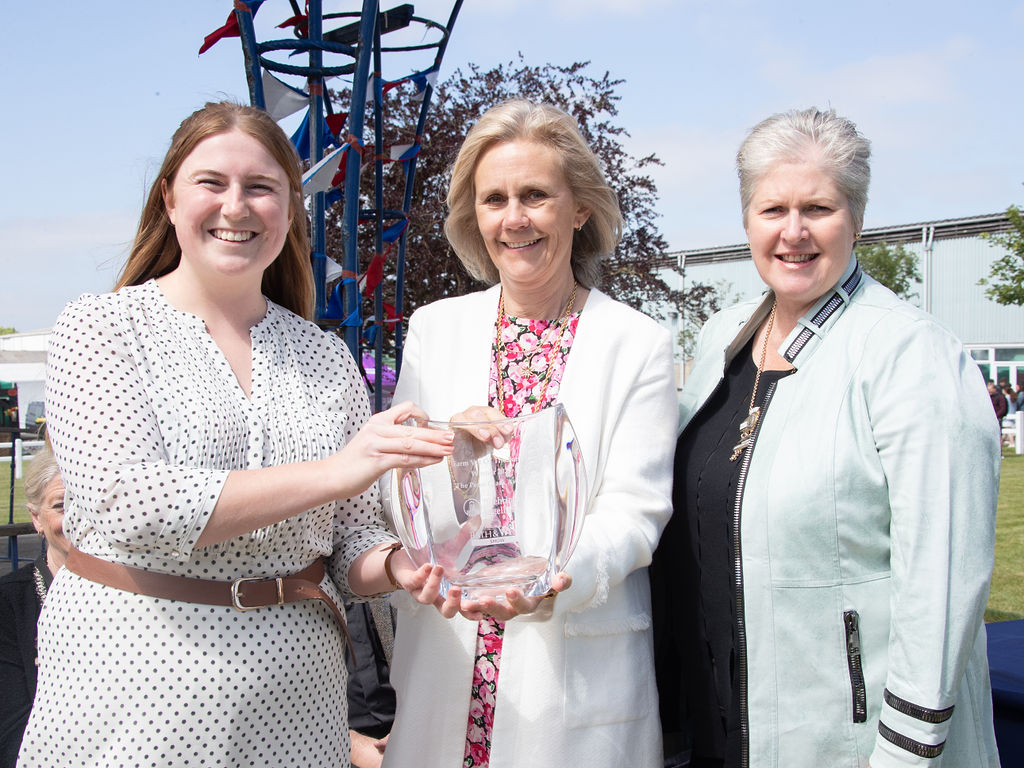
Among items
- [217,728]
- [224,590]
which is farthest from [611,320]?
[217,728]

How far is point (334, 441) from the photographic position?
1531 millimetres

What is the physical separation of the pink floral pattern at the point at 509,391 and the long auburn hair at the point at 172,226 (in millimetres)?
505

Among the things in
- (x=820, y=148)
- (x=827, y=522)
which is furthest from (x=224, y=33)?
(x=827, y=522)

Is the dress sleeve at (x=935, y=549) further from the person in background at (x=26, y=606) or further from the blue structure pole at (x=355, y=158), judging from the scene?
the person in background at (x=26, y=606)

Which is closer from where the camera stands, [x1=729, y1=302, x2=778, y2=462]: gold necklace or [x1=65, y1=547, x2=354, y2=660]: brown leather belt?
[x1=65, y1=547, x2=354, y2=660]: brown leather belt

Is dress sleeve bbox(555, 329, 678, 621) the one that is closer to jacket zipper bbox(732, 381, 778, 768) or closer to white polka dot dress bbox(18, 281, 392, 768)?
jacket zipper bbox(732, 381, 778, 768)

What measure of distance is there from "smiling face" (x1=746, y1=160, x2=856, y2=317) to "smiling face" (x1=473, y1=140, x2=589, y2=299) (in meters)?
0.44

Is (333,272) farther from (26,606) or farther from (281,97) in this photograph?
(26,606)

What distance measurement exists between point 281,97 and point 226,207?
140 centimetres

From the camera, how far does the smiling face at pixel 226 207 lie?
1468 millimetres

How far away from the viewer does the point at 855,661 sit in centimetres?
156

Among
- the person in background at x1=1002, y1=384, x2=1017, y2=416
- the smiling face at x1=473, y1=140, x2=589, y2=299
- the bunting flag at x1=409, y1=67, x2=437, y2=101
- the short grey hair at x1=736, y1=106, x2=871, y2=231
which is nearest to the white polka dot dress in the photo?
the smiling face at x1=473, y1=140, x2=589, y2=299

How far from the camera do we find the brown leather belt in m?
1.33

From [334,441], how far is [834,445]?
90cm
